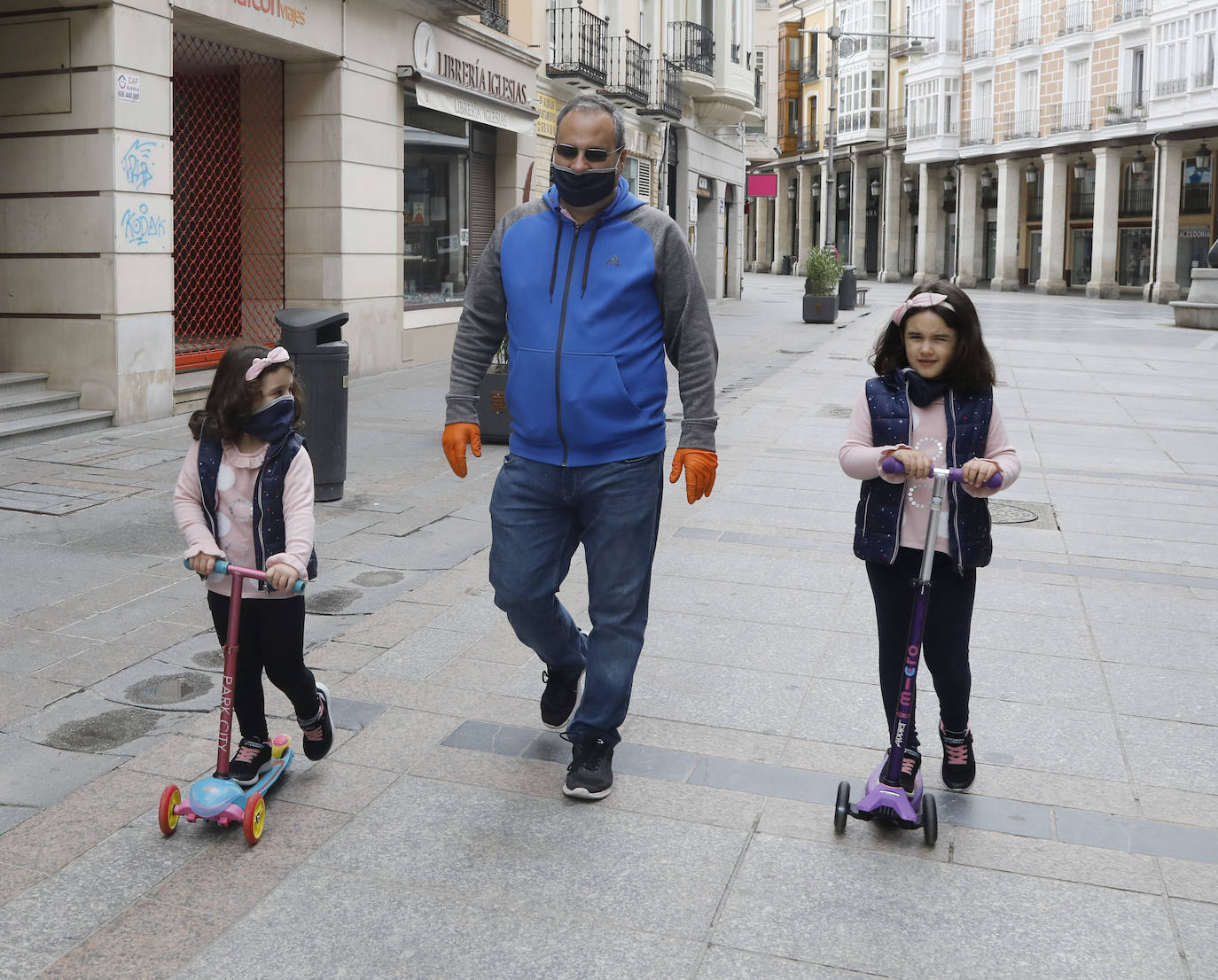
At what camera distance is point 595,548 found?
381 cm

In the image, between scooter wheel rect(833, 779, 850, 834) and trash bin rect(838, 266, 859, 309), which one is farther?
trash bin rect(838, 266, 859, 309)

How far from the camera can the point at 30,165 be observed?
11.0 m

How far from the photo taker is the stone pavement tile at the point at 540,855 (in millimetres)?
3193

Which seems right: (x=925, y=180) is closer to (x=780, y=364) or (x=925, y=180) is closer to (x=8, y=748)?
(x=780, y=364)

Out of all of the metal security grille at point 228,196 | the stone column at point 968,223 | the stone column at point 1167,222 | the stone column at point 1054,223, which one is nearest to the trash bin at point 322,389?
the metal security grille at point 228,196

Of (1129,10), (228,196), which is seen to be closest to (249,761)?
(228,196)

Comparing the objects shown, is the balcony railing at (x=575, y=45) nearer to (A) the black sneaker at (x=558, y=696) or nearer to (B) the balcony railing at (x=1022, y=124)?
(A) the black sneaker at (x=558, y=696)

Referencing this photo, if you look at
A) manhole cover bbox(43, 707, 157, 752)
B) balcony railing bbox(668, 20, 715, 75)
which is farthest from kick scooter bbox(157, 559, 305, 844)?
balcony railing bbox(668, 20, 715, 75)

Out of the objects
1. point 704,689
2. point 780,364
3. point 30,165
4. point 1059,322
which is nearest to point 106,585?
point 704,689

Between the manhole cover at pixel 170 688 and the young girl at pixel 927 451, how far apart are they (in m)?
2.45

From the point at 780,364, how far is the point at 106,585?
43.7 ft

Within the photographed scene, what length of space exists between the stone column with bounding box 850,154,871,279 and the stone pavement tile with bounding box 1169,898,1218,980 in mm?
64589

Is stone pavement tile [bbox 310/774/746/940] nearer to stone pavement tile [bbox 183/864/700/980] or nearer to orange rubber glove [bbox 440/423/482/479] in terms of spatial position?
stone pavement tile [bbox 183/864/700/980]

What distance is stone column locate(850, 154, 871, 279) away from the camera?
66.2m
